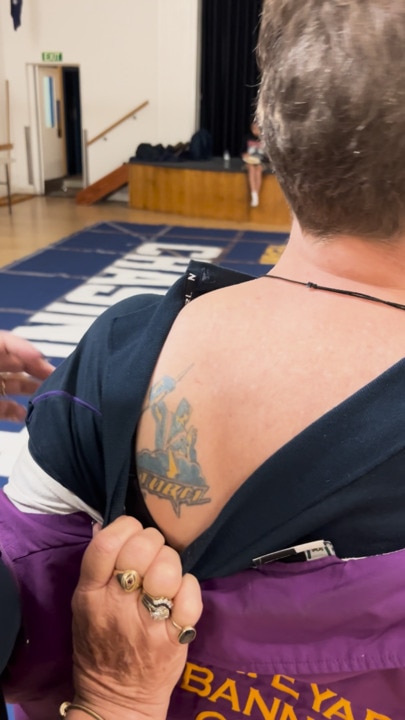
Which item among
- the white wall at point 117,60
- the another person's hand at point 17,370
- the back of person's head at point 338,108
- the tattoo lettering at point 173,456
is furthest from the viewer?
the white wall at point 117,60

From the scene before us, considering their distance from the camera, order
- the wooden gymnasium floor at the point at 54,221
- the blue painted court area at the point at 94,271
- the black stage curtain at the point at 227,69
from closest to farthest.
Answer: the blue painted court area at the point at 94,271
the wooden gymnasium floor at the point at 54,221
the black stage curtain at the point at 227,69

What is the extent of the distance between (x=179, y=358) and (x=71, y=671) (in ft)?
1.37

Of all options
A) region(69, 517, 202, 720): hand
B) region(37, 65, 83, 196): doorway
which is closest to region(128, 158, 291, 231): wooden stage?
region(37, 65, 83, 196): doorway

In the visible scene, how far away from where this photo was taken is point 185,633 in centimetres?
64

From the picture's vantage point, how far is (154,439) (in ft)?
2.24

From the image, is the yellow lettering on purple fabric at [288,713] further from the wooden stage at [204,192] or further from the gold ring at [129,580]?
the wooden stage at [204,192]

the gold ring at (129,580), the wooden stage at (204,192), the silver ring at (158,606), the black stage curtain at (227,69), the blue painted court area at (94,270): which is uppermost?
the black stage curtain at (227,69)

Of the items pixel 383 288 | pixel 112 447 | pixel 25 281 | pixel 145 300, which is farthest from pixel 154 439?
pixel 25 281

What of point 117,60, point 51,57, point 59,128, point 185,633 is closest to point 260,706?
point 185,633

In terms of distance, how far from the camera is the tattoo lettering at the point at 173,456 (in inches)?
26.1

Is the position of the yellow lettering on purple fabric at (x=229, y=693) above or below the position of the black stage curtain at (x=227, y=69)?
below

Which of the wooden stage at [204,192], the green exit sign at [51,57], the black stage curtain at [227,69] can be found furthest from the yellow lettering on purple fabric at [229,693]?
the green exit sign at [51,57]

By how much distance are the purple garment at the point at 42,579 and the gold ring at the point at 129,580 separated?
15 centimetres

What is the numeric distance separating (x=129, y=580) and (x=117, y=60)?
896 cm
